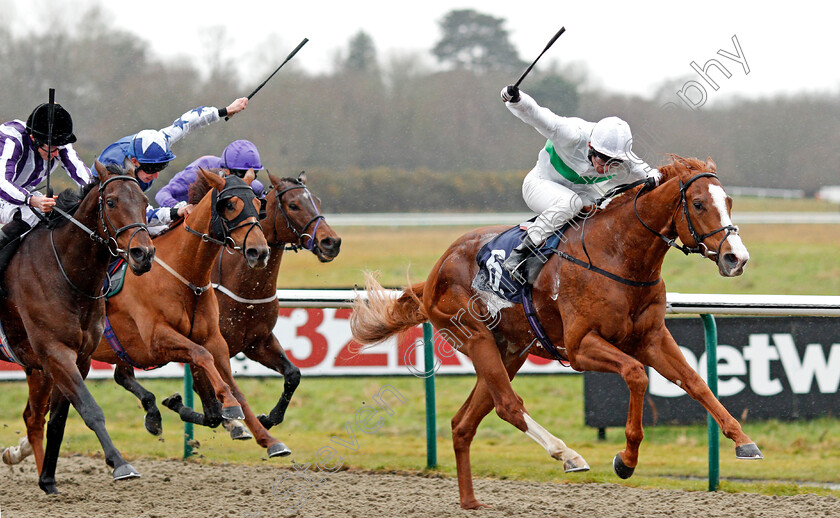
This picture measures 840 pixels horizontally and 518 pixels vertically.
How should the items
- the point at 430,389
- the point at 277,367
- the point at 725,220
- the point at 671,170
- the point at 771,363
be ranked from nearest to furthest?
the point at 725,220 < the point at 671,170 < the point at 277,367 < the point at 430,389 < the point at 771,363

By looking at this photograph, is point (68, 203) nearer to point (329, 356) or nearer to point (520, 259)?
point (520, 259)

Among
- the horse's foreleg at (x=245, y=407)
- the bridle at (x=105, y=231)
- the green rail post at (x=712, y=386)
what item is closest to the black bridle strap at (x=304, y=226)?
the horse's foreleg at (x=245, y=407)

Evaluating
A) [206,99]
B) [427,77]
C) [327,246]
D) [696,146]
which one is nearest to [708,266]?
[696,146]

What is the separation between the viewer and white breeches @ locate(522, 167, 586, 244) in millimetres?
4789

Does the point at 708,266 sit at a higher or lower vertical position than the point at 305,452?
higher

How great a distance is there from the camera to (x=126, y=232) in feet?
14.6

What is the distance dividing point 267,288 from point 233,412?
1238 millimetres

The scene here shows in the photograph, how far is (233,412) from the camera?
4688 millimetres

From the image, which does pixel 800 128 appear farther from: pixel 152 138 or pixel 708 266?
pixel 152 138

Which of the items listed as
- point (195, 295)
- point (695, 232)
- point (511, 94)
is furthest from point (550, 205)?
point (195, 295)

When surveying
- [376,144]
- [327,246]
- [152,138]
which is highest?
[376,144]

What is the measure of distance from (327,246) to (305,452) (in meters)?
2.20

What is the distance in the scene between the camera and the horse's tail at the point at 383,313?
5.63m

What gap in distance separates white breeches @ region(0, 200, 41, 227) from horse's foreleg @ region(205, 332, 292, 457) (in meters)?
1.15
